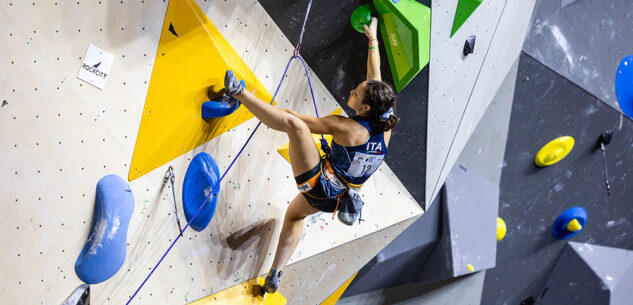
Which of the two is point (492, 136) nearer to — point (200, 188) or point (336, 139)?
point (336, 139)

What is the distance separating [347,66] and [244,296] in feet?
3.75

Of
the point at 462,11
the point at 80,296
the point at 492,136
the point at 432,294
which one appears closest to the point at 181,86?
the point at 80,296

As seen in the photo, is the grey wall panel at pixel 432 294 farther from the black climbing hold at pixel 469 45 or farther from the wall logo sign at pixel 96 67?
the wall logo sign at pixel 96 67

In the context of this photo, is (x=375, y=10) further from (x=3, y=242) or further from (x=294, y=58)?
(x=3, y=242)

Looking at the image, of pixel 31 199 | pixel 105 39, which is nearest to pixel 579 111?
pixel 105 39

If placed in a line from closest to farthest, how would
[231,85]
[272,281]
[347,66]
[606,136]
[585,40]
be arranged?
[231,85] < [272,281] < [347,66] < [585,40] < [606,136]

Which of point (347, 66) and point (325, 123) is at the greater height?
point (325, 123)

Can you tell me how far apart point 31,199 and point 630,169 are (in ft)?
12.9

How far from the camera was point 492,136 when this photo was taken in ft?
13.4

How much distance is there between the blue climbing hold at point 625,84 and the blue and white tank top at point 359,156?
93.0 inches

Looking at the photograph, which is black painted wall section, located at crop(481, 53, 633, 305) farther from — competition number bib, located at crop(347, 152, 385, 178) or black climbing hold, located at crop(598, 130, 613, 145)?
competition number bib, located at crop(347, 152, 385, 178)

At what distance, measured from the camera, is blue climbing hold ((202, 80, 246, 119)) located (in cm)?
255

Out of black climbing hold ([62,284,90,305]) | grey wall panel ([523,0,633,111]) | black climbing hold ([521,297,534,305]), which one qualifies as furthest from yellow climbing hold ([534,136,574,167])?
black climbing hold ([62,284,90,305])

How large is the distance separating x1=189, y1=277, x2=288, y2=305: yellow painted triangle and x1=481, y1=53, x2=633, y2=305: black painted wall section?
6.34 feet
